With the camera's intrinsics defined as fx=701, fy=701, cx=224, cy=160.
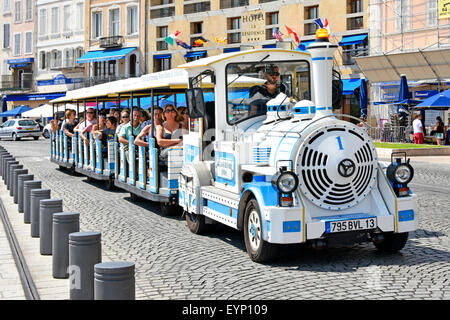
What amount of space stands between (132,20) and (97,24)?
4488mm

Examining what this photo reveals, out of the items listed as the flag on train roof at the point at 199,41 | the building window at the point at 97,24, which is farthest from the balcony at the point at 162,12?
the building window at the point at 97,24

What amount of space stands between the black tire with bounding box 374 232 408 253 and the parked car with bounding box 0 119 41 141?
41034mm

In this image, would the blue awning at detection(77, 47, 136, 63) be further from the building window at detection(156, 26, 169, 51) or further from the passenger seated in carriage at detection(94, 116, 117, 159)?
the passenger seated in carriage at detection(94, 116, 117, 159)

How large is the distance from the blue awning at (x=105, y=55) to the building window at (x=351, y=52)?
63.2 feet

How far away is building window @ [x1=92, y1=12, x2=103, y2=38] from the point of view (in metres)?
57.6

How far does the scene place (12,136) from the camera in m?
46.3

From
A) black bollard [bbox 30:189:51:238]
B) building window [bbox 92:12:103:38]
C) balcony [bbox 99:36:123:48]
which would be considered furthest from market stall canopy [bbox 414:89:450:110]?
building window [bbox 92:12:103:38]

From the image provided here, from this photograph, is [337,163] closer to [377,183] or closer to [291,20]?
[377,183]

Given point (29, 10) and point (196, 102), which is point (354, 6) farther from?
point (29, 10)

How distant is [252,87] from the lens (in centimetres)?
858

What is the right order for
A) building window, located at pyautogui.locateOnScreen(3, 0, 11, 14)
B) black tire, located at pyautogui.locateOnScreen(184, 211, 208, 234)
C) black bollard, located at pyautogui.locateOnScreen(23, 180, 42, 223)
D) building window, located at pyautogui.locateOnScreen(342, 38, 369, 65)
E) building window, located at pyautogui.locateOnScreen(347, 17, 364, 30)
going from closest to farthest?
black tire, located at pyautogui.locateOnScreen(184, 211, 208, 234), black bollard, located at pyautogui.locateOnScreen(23, 180, 42, 223), building window, located at pyautogui.locateOnScreen(342, 38, 369, 65), building window, located at pyautogui.locateOnScreen(347, 17, 364, 30), building window, located at pyautogui.locateOnScreen(3, 0, 11, 14)

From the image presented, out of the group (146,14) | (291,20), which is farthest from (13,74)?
(291,20)

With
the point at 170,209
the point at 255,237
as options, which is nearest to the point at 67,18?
the point at 170,209
